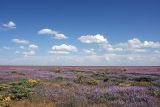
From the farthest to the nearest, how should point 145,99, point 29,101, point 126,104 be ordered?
point 29,101
point 145,99
point 126,104

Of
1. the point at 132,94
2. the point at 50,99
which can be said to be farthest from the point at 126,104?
the point at 50,99

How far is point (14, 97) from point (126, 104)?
5.41 meters

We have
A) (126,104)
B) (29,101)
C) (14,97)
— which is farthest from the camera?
(14,97)

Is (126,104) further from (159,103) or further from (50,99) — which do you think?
(50,99)

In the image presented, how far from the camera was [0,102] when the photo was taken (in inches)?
417

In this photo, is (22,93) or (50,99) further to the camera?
(22,93)

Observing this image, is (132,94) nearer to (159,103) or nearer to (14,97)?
(159,103)

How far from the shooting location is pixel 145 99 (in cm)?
1052

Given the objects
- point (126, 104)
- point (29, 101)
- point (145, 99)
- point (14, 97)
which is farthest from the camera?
point (14, 97)

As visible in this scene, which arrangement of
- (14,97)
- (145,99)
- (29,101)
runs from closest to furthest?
(145,99), (29,101), (14,97)

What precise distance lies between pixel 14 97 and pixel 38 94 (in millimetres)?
1108

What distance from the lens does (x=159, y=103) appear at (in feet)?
32.4

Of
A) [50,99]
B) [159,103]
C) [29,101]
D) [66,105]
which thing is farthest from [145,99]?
[29,101]

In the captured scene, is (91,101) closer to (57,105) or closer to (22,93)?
(57,105)
